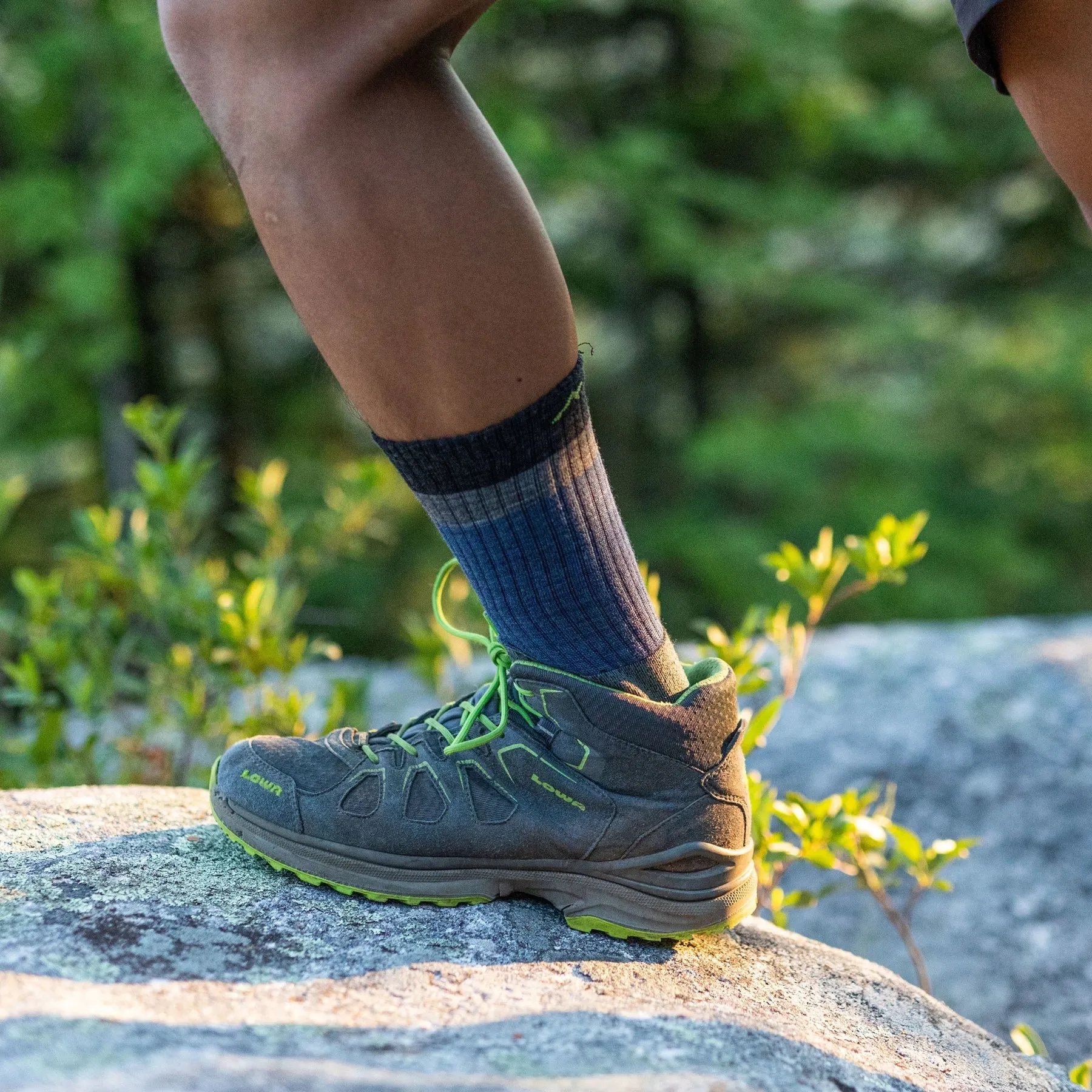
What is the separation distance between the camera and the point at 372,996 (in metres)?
1.01

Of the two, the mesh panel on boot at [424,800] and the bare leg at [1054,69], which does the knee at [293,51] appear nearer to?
the bare leg at [1054,69]

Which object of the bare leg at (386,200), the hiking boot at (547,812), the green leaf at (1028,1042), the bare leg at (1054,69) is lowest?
the green leaf at (1028,1042)

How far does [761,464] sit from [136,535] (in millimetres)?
5092

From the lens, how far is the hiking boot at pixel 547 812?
121 centimetres

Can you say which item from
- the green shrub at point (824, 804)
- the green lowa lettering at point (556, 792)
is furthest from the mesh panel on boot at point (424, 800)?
the green shrub at point (824, 804)

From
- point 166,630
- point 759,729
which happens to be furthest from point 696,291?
point 759,729

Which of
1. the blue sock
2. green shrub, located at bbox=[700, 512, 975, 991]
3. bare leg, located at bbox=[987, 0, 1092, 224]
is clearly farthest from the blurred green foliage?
bare leg, located at bbox=[987, 0, 1092, 224]

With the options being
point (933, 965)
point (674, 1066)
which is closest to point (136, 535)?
point (674, 1066)

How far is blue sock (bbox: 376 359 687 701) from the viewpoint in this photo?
1.12 metres

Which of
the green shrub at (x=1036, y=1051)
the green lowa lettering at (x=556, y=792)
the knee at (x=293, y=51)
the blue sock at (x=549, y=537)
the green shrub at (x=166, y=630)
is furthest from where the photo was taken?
the green shrub at (x=166, y=630)

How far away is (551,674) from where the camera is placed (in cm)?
122

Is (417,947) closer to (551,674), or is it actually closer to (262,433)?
(551,674)

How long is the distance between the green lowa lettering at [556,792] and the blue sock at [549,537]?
4.9 inches

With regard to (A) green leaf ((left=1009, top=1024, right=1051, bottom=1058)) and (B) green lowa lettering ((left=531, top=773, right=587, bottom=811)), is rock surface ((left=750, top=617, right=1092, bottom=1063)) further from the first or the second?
(B) green lowa lettering ((left=531, top=773, right=587, bottom=811))
